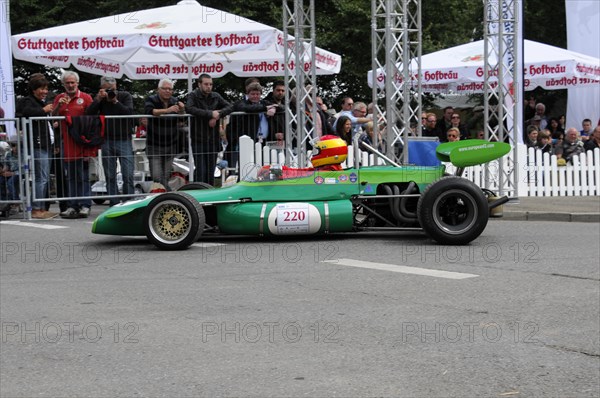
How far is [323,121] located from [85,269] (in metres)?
7.84

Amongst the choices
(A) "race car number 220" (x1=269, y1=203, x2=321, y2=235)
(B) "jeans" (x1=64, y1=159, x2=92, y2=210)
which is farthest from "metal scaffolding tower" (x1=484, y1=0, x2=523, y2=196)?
(B) "jeans" (x1=64, y1=159, x2=92, y2=210)

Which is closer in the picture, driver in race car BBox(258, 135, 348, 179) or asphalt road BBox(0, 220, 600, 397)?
asphalt road BBox(0, 220, 600, 397)

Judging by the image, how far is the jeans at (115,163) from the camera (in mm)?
14422

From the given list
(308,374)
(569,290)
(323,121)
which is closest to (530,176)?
(323,121)

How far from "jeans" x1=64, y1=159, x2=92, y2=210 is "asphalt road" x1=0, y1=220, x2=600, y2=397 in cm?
346

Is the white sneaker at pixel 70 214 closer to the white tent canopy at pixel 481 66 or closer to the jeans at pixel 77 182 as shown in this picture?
the jeans at pixel 77 182

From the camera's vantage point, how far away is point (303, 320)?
269 inches

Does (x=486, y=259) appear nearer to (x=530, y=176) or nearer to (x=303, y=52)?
(x=303, y=52)

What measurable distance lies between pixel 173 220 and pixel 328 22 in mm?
25001

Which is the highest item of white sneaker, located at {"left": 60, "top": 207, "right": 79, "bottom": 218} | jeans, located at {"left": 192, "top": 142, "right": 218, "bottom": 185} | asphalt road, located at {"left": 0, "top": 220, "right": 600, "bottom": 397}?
jeans, located at {"left": 192, "top": 142, "right": 218, "bottom": 185}

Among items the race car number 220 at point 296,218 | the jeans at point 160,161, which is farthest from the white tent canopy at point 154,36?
the race car number 220 at point 296,218

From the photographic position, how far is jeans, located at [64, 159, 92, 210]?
1415 centimetres

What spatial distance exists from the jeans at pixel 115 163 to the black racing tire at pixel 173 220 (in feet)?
13.6

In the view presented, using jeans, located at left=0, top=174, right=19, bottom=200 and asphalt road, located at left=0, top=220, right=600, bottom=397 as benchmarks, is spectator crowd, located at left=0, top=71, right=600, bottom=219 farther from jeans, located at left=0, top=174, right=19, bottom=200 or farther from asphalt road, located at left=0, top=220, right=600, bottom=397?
asphalt road, located at left=0, top=220, right=600, bottom=397
